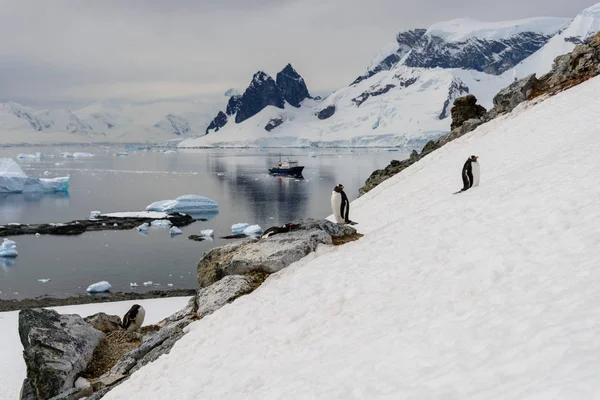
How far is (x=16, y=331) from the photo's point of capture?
1908cm

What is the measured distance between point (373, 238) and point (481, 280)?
5.11 meters

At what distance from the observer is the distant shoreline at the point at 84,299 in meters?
26.3

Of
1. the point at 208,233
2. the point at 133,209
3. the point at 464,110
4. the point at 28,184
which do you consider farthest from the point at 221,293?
the point at 28,184

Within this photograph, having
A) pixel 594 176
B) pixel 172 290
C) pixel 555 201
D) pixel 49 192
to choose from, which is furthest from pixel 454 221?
pixel 49 192

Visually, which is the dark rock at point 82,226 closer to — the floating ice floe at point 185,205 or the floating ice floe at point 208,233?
the floating ice floe at point 185,205

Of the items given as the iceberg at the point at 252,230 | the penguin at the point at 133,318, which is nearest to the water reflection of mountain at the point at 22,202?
the iceberg at the point at 252,230

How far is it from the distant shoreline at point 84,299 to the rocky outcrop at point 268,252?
14.2 metres

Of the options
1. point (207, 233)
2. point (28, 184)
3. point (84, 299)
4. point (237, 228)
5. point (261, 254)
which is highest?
point (261, 254)

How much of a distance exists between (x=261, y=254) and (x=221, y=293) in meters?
1.63

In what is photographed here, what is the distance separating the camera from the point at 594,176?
9.62 m

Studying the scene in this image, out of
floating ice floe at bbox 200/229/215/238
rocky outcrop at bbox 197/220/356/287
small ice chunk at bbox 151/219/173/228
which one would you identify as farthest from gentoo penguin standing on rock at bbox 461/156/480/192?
small ice chunk at bbox 151/219/173/228

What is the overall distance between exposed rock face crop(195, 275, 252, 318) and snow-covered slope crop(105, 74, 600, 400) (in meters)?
0.50

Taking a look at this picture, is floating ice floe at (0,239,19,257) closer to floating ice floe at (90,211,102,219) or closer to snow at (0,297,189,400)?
floating ice floe at (90,211,102,219)

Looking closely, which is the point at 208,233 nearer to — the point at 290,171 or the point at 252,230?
the point at 252,230
